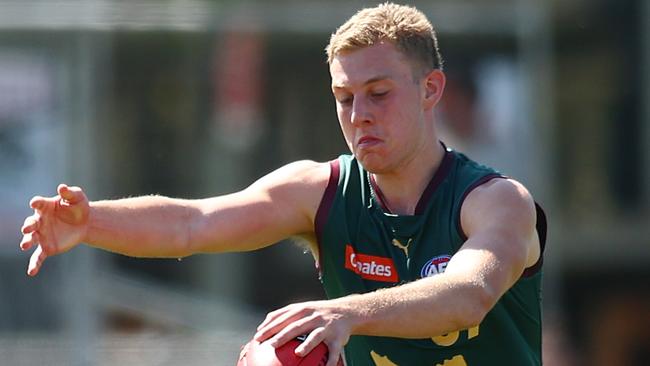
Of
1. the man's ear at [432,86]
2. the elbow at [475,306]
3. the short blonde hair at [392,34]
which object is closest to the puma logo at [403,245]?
the man's ear at [432,86]

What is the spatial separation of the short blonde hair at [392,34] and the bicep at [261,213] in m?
0.55

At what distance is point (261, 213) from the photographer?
19.4 feet

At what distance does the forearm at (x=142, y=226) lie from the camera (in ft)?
18.4

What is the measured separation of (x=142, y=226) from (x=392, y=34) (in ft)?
4.04

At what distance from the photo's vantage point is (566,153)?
13.8m

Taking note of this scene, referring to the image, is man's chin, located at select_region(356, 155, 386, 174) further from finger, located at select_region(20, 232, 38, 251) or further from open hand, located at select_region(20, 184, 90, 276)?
finger, located at select_region(20, 232, 38, 251)

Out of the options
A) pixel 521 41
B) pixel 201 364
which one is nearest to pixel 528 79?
pixel 521 41

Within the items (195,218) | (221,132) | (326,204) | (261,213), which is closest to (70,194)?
(195,218)

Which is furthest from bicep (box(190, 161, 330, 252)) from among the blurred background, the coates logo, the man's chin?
the blurred background

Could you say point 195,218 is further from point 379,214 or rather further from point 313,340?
point 313,340

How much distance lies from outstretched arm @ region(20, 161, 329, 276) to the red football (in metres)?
1.06

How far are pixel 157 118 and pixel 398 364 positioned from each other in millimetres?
6783

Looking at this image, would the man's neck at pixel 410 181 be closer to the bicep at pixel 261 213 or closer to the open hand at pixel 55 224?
the bicep at pixel 261 213

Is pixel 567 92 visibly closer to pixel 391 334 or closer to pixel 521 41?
pixel 521 41
